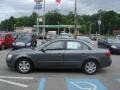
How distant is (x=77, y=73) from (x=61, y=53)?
1137 millimetres

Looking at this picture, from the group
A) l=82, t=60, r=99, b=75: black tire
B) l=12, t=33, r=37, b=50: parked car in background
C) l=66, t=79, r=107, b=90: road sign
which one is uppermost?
l=12, t=33, r=37, b=50: parked car in background

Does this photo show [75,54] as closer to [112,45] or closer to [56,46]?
[56,46]

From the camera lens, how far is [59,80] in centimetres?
1114

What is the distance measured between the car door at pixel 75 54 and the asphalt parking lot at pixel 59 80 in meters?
0.46

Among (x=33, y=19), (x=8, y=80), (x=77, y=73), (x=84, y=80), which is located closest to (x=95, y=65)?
(x=77, y=73)

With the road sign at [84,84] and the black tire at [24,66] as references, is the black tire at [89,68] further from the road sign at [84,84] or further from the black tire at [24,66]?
the black tire at [24,66]

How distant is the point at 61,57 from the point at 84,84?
8.45ft

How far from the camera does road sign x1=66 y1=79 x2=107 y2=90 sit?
31.9 feet

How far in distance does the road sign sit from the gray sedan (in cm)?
165

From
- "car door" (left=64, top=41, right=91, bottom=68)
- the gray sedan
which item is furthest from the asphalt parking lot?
"car door" (left=64, top=41, right=91, bottom=68)

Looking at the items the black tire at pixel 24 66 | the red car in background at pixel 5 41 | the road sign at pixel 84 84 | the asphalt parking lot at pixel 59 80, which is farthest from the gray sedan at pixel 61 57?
the red car in background at pixel 5 41

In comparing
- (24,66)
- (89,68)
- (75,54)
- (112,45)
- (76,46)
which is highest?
(76,46)

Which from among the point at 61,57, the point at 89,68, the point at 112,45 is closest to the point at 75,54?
the point at 61,57

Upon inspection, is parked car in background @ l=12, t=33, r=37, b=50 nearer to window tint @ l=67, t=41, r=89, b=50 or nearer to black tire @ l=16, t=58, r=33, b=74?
black tire @ l=16, t=58, r=33, b=74
